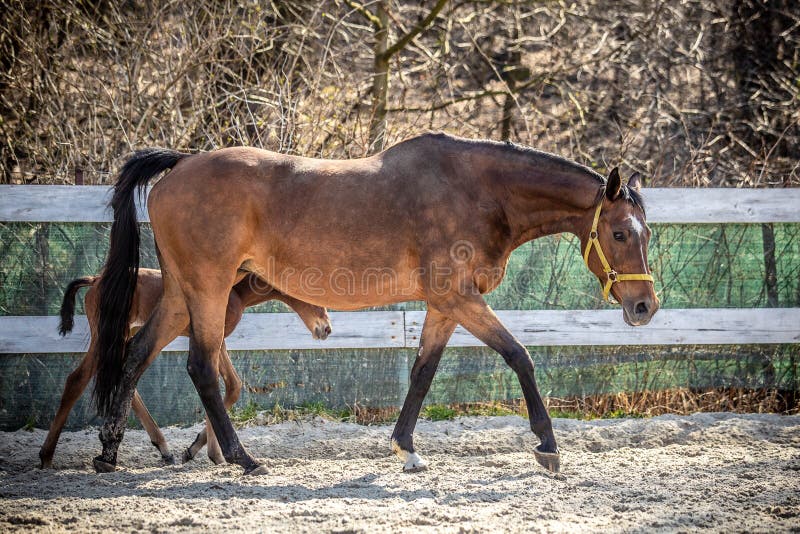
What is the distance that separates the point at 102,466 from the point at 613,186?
382cm

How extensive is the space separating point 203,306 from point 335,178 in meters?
1.23

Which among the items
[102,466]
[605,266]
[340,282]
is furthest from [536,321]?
[102,466]

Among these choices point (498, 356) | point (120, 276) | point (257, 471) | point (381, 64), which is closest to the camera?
point (257, 471)

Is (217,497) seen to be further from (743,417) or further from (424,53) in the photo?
(424,53)

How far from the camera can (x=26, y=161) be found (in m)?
8.12

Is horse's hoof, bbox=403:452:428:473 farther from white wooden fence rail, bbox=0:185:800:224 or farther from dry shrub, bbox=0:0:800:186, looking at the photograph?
dry shrub, bbox=0:0:800:186

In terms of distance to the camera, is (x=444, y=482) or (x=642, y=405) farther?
(x=642, y=405)

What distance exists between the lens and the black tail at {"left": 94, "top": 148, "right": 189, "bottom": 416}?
503 centimetres

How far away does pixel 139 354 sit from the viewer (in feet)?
16.8

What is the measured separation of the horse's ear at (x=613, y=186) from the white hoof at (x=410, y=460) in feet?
7.05

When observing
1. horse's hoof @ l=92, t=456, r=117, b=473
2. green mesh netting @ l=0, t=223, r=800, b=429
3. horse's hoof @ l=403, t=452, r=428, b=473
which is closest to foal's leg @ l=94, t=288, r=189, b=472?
horse's hoof @ l=92, t=456, r=117, b=473

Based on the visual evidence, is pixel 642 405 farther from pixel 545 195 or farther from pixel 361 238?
pixel 361 238

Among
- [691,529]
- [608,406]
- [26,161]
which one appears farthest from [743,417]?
[26,161]

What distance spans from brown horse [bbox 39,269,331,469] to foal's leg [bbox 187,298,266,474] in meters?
0.55
